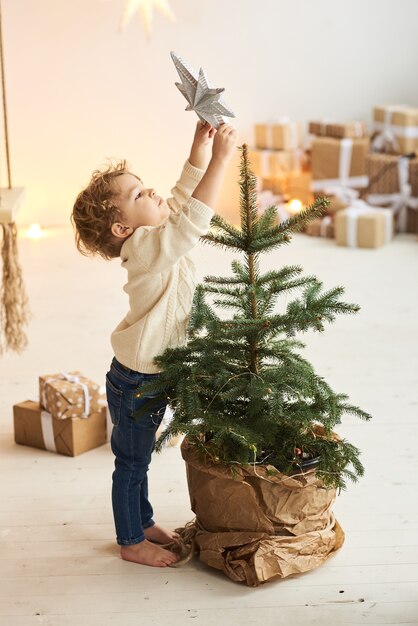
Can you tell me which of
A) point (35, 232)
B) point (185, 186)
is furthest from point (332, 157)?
point (185, 186)

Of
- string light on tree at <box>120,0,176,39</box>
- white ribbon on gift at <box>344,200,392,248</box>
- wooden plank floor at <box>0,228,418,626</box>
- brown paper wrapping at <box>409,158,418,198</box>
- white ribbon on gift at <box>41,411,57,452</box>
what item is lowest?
wooden plank floor at <box>0,228,418,626</box>

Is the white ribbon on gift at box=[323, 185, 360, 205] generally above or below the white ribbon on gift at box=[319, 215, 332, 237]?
above

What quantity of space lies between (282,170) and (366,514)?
3.63 metres

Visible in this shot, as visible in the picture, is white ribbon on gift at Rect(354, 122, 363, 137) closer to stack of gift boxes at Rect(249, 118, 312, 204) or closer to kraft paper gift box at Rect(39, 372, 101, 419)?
stack of gift boxes at Rect(249, 118, 312, 204)

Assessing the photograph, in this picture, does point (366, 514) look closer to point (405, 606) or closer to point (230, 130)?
point (405, 606)

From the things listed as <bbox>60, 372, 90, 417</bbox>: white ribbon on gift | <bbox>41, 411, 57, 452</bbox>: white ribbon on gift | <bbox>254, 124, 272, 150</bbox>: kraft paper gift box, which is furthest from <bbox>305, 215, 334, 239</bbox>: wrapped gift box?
<bbox>41, 411, 57, 452</bbox>: white ribbon on gift

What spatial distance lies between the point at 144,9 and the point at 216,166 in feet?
13.0

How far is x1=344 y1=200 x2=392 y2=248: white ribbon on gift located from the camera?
5254mm

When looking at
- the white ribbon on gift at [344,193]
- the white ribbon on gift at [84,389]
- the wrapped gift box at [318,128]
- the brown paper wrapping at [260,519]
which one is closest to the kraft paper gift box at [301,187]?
the white ribbon on gift at [344,193]

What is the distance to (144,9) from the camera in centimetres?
569

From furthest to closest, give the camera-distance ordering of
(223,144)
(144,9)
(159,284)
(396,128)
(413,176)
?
(144,9) → (396,128) → (413,176) → (159,284) → (223,144)

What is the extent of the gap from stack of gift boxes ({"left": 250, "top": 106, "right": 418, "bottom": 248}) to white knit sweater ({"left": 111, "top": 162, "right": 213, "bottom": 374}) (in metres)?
3.24

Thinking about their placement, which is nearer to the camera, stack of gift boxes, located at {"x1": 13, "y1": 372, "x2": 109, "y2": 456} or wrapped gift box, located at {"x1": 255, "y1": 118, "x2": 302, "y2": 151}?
stack of gift boxes, located at {"x1": 13, "y1": 372, "x2": 109, "y2": 456}

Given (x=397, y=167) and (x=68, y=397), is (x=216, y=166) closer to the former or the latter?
(x=68, y=397)
